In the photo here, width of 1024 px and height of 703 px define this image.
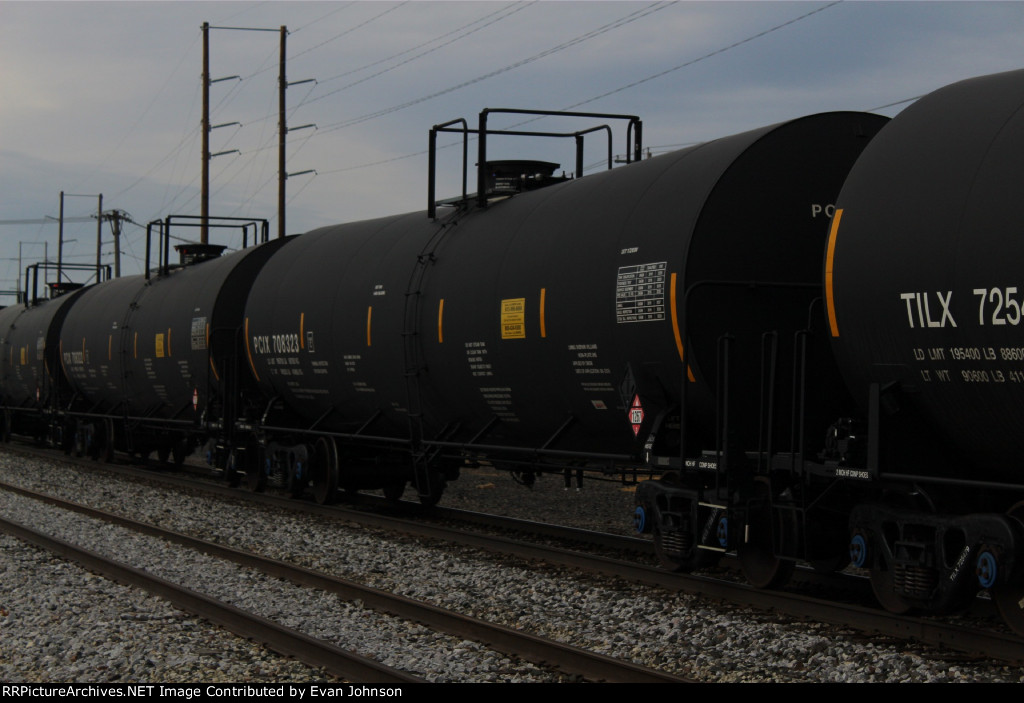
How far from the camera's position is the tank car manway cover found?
1033 cm

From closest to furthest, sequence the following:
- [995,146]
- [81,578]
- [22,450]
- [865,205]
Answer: [995,146]
[865,205]
[81,578]
[22,450]

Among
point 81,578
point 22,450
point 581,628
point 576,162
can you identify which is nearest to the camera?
point 581,628

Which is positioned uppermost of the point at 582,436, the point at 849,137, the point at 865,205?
the point at 849,137

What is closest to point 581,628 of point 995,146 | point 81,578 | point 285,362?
point 995,146

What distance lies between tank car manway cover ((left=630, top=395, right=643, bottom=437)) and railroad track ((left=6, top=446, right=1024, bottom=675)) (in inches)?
53.3

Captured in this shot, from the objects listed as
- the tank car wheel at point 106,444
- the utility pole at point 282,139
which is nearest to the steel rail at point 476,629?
the tank car wheel at point 106,444

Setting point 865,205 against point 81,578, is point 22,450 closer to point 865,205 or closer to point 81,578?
point 81,578

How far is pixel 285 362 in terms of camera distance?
17.2 meters

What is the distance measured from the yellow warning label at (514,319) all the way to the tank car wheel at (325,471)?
5.58 m

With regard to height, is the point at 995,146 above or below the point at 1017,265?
above

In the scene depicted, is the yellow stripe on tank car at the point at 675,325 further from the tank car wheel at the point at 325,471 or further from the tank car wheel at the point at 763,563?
the tank car wheel at the point at 325,471

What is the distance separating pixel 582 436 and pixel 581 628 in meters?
3.17

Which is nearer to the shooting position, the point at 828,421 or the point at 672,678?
the point at 672,678

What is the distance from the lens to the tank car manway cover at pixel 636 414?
1033 cm
